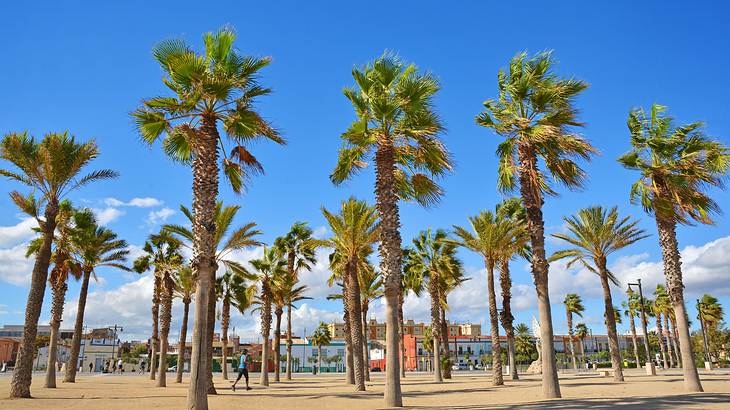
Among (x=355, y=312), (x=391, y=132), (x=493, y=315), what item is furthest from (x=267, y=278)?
(x=391, y=132)

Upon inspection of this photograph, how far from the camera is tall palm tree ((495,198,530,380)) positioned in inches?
1194

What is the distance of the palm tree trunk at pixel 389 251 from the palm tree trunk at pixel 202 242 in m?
5.04

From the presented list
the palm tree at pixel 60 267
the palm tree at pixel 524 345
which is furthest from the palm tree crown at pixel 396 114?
the palm tree at pixel 524 345

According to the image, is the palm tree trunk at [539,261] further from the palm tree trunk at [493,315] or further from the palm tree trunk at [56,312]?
the palm tree trunk at [56,312]

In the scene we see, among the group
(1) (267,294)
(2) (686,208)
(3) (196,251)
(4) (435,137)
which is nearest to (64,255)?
(1) (267,294)

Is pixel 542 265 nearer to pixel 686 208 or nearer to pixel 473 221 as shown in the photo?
pixel 686 208

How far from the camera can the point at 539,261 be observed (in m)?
18.7

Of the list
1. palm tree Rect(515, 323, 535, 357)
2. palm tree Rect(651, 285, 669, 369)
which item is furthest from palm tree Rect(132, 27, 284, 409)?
palm tree Rect(515, 323, 535, 357)

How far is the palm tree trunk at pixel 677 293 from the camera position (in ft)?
64.8

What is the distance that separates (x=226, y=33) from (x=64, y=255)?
64.3 ft

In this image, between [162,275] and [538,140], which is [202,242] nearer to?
[538,140]

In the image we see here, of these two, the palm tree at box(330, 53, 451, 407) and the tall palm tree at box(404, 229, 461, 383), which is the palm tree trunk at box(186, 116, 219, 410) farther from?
the tall palm tree at box(404, 229, 461, 383)

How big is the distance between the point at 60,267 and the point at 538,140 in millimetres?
25193

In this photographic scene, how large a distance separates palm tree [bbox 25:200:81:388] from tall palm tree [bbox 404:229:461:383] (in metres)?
21.2
